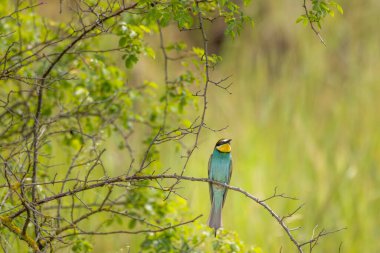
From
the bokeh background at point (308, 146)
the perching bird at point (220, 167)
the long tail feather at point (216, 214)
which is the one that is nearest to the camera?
the long tail feather at point (216, 214)

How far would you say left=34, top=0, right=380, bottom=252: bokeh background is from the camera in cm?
571

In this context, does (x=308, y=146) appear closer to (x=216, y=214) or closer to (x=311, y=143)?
(x=311, y=143)

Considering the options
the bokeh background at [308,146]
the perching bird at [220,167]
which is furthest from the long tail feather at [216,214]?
the bokeh background at [308,146]

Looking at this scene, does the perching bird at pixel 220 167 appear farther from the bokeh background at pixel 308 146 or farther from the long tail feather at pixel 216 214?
the bokeh background at pixel 308 146

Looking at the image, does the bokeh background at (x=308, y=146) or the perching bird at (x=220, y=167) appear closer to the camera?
the perching bird at (x=220, y=167)

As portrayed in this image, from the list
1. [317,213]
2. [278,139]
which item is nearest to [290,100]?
[278,139]

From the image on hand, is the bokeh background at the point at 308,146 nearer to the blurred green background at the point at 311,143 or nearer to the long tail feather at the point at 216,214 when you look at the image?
the blurred green background at the point at 311,143

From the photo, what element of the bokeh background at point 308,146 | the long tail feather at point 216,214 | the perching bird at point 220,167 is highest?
the bokeh background at point 308,146

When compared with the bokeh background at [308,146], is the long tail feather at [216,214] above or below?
below

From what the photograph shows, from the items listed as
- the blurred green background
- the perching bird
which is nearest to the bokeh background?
the blurred green background

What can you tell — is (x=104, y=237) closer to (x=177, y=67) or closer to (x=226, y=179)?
(x=226, y=179)

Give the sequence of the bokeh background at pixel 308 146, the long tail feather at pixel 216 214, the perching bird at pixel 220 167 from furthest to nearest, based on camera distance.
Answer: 1. the bokeh background at pixel 308 146
2. the perching bird at pixel 220 167
3. the long tail feather at pixel 216 214

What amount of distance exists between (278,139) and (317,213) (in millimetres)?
1032

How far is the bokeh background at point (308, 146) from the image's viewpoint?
225 inches
